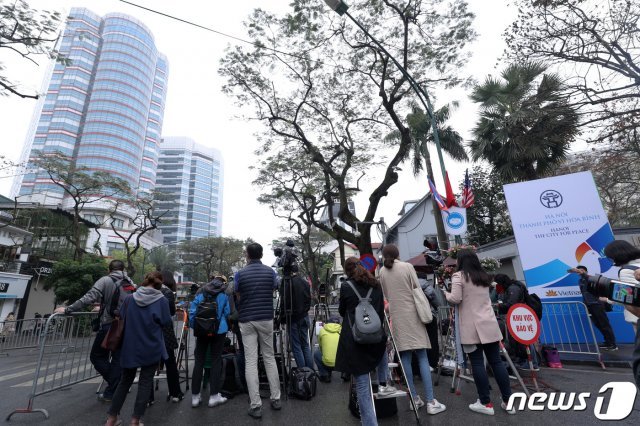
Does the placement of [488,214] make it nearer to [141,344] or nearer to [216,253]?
[141,344]

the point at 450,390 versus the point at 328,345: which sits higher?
the point at 328,345

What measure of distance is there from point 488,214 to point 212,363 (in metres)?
19.5

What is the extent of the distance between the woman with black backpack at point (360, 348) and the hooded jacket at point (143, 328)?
2.02 meters

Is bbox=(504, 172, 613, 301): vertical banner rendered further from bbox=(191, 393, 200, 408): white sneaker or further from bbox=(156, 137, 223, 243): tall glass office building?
bbox=(156, 137, 223, 243): tall glass office building

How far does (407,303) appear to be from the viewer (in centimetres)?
394

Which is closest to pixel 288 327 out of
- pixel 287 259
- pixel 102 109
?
pixel 287 259

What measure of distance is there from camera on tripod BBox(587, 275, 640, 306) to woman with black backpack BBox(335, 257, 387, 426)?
5.60 ft

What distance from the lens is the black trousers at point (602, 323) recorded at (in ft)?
20.7

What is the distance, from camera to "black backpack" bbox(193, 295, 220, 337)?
414 cm

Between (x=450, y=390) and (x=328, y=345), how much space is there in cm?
188

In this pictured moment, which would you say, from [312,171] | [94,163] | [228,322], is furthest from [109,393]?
[94,163]

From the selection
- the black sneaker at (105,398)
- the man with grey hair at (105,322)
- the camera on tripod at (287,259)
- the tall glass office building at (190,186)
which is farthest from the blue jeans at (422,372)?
the tall glass office building at (190,186)

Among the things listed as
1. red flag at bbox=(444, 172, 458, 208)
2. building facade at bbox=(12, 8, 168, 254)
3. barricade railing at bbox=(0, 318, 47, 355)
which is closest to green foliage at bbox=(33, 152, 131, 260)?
barricade railing at bbox=(0, 318, 47, 355)

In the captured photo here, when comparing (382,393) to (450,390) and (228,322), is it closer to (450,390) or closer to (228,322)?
(450,390)
